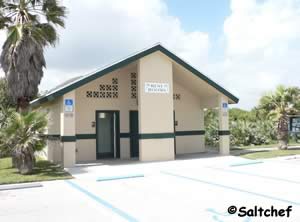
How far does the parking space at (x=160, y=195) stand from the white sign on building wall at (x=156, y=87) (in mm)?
4169

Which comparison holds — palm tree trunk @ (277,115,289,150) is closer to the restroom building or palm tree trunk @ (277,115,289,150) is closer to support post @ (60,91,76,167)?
the restroom building

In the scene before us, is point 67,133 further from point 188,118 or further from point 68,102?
point 188,118

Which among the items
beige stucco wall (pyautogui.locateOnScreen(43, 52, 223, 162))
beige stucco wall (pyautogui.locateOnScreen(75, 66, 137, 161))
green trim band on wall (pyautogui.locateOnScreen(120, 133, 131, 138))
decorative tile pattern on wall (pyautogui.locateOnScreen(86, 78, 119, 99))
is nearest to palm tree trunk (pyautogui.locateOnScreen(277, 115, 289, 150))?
beige stucco wall (pyautogui.locateOnScreen(43, 52, 223, 162))

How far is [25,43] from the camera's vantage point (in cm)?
1445

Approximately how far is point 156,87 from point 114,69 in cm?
220

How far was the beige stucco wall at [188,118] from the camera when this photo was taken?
18.9 meters

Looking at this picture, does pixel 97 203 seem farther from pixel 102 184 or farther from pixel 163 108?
pixel 163 108

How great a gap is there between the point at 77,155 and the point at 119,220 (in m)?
10.2

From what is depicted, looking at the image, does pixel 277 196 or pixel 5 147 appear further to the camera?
pixel 5 147

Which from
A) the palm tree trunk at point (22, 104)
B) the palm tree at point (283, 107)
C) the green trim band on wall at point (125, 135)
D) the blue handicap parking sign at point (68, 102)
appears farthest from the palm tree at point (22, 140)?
the palm tree at point (283, 107)

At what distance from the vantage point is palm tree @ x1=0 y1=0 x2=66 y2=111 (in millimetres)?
14398

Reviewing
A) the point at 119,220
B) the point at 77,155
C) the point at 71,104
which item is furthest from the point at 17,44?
the point at 119,220

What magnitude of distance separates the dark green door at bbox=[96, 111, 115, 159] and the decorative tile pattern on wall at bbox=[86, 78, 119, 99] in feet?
2.83

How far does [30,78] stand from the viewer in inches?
588
